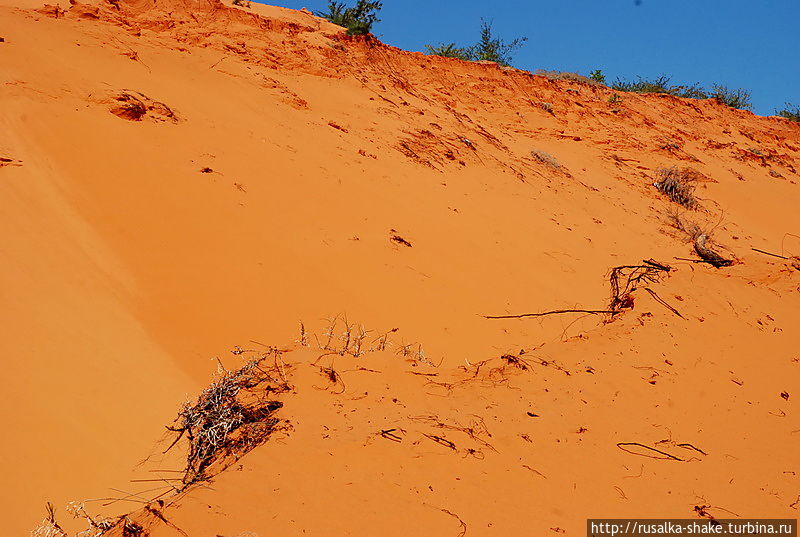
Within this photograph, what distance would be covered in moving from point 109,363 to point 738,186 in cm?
1269

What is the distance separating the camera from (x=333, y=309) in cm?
456

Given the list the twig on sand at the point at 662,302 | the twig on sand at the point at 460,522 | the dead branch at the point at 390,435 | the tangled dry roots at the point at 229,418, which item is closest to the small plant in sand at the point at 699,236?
the twig on sand at the point at 662,302

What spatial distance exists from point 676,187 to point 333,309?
28.2 feet

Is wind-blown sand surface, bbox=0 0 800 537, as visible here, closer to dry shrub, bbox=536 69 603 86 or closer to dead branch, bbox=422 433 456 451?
dead branch, bbox=422 433 456 451

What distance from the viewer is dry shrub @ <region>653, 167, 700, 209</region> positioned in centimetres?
1036

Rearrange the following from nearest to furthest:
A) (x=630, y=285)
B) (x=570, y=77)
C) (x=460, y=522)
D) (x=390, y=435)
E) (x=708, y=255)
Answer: (x=460, y=522) → (x=390, y=435) → (x=630, y=285) → (x=708, y=255) → (x=570, y=77)

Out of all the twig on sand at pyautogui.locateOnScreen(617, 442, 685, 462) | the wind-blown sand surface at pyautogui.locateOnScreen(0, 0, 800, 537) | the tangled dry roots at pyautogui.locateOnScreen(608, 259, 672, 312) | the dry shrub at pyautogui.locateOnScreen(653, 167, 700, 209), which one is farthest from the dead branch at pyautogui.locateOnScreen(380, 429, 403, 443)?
the dry shrub at pyautogui.locateOnScreen(653, 167, 700, 209)

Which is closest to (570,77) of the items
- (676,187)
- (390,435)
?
(676,187)

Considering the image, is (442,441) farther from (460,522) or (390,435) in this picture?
(460,522)

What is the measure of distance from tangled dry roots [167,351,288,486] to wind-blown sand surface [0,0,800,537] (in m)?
0.11

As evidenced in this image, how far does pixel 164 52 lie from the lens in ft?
26.0

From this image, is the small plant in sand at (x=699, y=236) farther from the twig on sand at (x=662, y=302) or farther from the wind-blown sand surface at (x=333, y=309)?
the twig on sand at (x=662, y=302)

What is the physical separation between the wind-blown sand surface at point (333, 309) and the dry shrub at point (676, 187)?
39.4 inches

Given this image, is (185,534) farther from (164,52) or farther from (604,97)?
(604,97)
